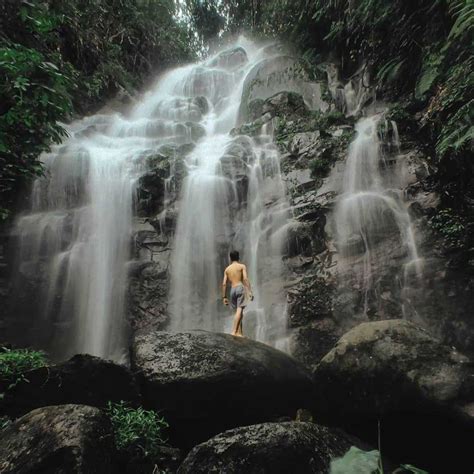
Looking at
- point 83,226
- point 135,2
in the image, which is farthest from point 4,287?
point 135,2

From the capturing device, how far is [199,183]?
11.0 meters

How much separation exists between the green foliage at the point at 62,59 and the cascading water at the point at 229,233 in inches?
146

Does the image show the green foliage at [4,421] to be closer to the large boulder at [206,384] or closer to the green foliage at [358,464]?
the large boulder at [206,384]

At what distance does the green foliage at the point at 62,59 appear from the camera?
656cm

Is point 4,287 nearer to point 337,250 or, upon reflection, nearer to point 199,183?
point 199,183

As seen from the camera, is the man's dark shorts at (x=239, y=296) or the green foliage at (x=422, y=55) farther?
the green foliage at (x=422, y=55)

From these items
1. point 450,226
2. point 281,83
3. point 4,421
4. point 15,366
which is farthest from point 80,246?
point 281,83

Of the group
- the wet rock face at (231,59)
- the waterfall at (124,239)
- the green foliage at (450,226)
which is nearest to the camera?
the green foliage at (450,226)

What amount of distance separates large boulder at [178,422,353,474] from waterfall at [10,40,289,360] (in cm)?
428

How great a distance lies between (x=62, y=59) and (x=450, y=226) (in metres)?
14.6

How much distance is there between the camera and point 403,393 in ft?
14.6

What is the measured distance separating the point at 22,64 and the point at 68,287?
5.13 m

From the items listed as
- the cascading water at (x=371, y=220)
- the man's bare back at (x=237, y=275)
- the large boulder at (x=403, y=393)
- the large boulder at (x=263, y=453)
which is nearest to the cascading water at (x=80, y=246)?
the man's bare back at (x=237, y=275)

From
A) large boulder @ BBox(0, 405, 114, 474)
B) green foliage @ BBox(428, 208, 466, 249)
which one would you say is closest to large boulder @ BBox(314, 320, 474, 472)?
large boulder @ BBox(0, 405, 114, 474)
